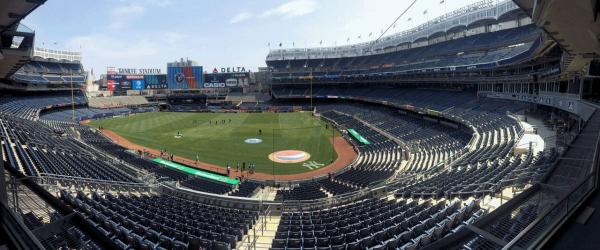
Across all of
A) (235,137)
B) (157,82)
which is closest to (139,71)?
(157,82)

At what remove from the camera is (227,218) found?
13.0m

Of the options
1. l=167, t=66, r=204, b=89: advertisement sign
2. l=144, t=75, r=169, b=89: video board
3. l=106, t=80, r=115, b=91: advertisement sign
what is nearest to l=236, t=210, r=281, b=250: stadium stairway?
l=167, t=66, r=204, b=89: advertisement sign

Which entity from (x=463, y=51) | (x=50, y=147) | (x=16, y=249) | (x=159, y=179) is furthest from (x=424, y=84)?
(x=16, y=249)

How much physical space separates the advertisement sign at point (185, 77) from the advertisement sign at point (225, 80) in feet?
7.40

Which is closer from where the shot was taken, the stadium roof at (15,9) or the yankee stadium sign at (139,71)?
the stadium roof at (15,9)

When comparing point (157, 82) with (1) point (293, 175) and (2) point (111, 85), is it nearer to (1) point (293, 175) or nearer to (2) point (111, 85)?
(2) point (111, 85)

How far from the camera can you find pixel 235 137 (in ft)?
144

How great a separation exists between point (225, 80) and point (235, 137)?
168 feet

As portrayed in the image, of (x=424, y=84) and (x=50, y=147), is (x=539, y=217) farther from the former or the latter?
(x=424, y=84)

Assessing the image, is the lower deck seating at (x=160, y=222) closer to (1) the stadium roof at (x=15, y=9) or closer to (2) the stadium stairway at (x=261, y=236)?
(2) the stadium stairway at (x=261, y=236)

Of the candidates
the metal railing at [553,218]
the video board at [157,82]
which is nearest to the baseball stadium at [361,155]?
the metal railing at [553,218]

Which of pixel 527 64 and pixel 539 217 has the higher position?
pixel 527 64

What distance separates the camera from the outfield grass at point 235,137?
3266 cm

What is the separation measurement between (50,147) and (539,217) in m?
29.0
